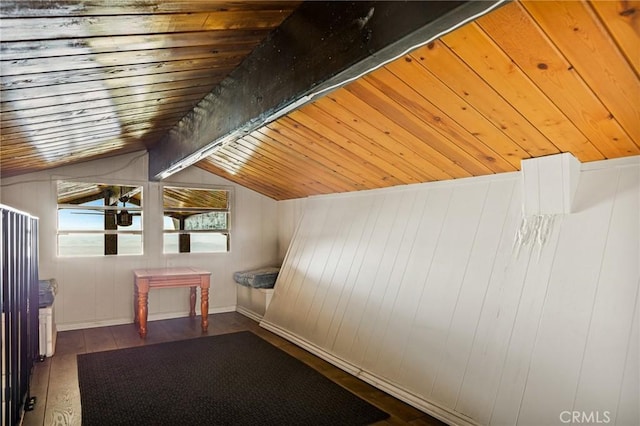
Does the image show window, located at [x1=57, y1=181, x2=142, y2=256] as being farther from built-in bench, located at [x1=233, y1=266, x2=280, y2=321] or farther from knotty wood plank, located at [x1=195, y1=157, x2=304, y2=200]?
built-in bench, located at [x1=233, y1=266, x2=280, y2=321]

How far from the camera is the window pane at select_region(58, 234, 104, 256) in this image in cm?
496

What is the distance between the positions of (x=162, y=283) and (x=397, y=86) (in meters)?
3.69

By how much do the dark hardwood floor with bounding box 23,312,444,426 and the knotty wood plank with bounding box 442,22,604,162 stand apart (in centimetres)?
193

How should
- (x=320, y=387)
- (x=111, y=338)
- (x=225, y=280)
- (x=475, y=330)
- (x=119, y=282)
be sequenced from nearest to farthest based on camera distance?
(x=475, y=330) → (x=320, y=387) → (x=111, y=338) → (x=119, y=282) → (x=225, y=280)

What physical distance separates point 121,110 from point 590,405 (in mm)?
3391

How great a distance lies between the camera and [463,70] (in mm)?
1954

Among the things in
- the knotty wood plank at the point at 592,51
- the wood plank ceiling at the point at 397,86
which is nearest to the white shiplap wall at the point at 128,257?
the wood plank ceiling at the point at 397,86

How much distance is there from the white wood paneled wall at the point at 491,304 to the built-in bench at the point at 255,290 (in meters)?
1.13

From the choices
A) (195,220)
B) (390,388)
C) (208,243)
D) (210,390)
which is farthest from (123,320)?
(390,388)

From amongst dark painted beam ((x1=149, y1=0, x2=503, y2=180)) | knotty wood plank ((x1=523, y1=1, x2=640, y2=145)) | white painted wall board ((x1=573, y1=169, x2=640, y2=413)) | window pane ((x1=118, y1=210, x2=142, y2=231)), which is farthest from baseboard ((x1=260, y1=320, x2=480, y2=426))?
window pane ((x1=118, y1=210, x2=142, y2=231))

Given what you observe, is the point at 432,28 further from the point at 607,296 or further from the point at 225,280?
the point at 225,280

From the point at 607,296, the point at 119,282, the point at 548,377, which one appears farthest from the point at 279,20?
the point at 119,282

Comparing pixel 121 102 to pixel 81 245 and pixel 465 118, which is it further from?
pixel 81 245

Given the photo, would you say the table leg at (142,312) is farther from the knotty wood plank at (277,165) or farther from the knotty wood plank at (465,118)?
the knotty wood plank at (465,118)
